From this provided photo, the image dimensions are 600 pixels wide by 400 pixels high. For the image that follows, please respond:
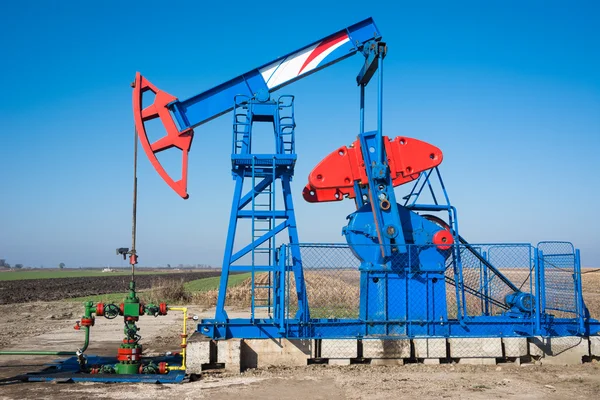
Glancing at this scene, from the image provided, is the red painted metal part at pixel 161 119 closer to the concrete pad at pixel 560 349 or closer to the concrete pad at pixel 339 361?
the concrete pad at pixel 339 361

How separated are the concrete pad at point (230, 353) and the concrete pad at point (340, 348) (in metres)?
1.31

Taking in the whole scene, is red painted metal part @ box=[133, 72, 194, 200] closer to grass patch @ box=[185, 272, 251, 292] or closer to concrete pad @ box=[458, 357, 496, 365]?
concrete pad @ box=[458, 357, 496, 365]

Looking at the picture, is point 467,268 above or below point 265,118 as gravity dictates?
below

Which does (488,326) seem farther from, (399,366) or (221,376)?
(221,376)

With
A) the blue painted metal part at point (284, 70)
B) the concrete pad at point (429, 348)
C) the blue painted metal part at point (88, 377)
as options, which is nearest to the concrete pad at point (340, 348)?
the concrete pad at point (429, 348)

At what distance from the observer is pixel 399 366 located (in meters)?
8.33

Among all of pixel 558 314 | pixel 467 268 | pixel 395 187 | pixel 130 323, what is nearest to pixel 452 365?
pixel 467 268

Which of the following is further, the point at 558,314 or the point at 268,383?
the point at 558,314

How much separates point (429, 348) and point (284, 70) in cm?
504

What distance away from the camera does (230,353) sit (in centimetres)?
795

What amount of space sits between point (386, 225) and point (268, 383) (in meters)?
3.03

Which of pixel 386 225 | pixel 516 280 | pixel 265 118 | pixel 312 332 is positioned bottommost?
pixel 312 332

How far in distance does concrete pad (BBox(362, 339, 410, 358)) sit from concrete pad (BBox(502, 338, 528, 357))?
5.39ft

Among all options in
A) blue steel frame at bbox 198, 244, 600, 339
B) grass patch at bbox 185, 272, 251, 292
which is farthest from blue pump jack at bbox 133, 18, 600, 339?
grass patch at bbox 185, 272, 251, 292
